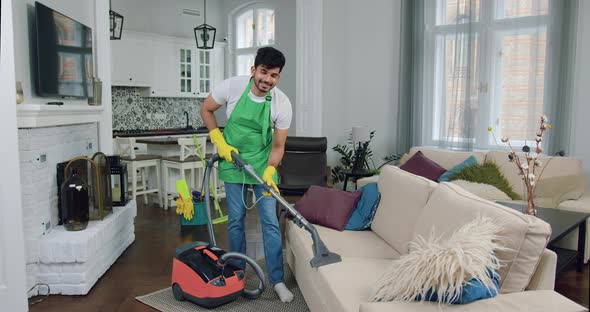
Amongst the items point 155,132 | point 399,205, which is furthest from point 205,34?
point 399,205

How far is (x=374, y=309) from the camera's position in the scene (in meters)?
1.63

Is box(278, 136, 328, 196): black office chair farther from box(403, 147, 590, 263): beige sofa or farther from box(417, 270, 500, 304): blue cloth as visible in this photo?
box(417, 270, 500, 304): blue cloth

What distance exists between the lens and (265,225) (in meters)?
3.00

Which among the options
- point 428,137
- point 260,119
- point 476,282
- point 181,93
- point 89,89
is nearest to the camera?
point 476,282

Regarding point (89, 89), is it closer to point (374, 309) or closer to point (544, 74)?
point (374, 309)

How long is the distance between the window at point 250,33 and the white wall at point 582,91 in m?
4.67

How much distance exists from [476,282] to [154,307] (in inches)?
76.4

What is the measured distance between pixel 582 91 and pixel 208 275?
13.2 ft

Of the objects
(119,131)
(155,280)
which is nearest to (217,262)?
(155,280)

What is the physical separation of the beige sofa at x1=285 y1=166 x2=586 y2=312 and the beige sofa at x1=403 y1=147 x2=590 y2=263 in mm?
1688

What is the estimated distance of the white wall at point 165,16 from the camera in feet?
25.2

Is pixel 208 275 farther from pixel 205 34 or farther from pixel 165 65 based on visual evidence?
pixel 165 65

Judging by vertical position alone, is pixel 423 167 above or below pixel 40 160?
below

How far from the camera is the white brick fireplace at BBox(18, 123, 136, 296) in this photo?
303cm
